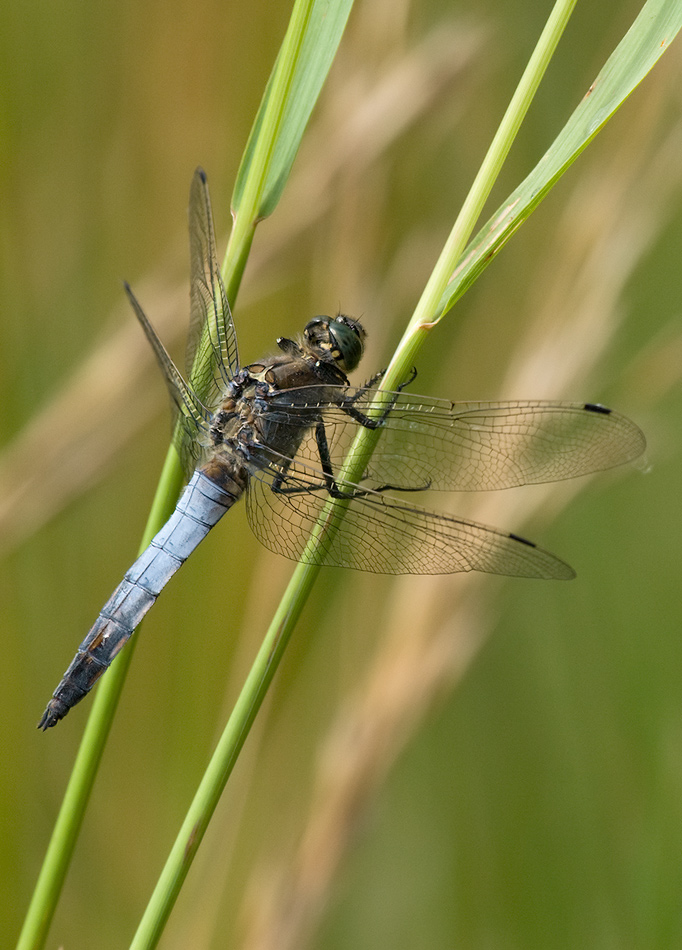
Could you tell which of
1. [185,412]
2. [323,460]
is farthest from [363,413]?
[185,412]

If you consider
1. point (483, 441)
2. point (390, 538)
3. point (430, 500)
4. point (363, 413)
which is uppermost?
point (430, 500)

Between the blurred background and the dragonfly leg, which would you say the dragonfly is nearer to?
the dragonfly leg

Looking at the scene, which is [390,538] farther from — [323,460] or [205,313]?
[205,313]

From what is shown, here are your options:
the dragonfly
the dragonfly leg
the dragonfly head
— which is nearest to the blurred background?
the dragonfly head

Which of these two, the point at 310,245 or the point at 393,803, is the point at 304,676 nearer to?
the point at 393,803

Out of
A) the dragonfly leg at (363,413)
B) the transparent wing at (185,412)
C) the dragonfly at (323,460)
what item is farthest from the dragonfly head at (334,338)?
the transparent wing at (185,412)

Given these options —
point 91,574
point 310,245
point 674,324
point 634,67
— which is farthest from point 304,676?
point 634,67
